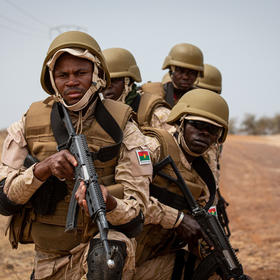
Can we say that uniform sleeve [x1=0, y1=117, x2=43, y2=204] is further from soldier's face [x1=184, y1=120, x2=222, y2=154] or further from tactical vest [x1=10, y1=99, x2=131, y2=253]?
soldier's face [x1=184, y1=120, x2=222, y2=154]

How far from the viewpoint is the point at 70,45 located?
3.62m

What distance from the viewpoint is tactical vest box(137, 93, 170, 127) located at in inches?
228

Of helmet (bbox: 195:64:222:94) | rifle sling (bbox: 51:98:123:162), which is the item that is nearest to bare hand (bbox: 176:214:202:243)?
rifle sling (bbox: 51:98:123:162)

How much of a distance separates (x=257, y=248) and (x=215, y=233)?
5.30 meters

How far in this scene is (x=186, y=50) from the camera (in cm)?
746

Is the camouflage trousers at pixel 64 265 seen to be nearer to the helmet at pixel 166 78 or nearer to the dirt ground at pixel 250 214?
the dirt ground at pixel 250 214

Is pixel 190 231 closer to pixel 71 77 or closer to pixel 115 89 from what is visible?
pixel 71 77

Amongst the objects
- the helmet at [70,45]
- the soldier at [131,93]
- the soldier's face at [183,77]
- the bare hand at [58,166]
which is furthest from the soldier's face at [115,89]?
the bare hand at [58,166]

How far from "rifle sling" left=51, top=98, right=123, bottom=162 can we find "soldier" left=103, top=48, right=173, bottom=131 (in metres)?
1.62

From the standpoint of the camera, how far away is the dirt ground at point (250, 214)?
6.91 meters

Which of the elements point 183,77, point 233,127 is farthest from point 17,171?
point 233,127

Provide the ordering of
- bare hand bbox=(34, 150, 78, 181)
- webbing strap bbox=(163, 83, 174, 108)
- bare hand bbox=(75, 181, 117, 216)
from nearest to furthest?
1. bare hand bbox=(75, 181, 117, 216)
2. bare hand bbox=(34, 150, 78, 181)
3. webbing strap bbox=(163, 83, 174, 108)

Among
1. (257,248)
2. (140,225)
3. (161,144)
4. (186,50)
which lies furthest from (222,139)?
(257,248)

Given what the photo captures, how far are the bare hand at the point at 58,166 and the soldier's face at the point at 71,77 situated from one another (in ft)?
1.62
